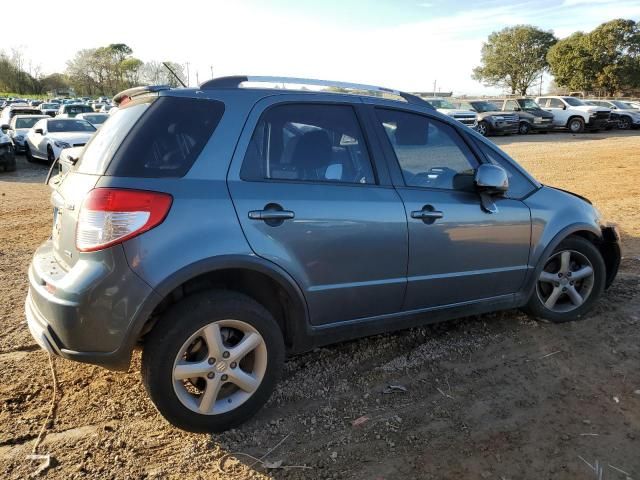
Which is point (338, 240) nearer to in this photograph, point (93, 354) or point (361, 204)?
point (361, 204)

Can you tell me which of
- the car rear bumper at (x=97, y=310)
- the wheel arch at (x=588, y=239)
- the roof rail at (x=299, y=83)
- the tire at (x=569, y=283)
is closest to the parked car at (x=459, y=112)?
the wheel arch at (x=588, y=239)

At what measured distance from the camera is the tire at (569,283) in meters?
4.07

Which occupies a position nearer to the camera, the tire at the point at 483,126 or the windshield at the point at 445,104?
the tire at the point at 483,126

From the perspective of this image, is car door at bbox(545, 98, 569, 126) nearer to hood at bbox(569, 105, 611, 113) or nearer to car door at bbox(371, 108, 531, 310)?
hood at bbox(569, 105, 611, 113)

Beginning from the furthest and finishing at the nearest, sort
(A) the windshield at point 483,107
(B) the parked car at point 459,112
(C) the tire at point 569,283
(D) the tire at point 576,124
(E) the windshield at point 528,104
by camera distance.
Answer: (E) the windshield at point 528,104 < (D) the tire at point 576,124 < (A) the windshield at point 483,107 < (B) the parked car at point 459,112 < (C) the tire at point 569,283

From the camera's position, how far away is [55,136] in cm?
1525

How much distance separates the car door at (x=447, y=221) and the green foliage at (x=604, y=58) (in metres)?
60.9

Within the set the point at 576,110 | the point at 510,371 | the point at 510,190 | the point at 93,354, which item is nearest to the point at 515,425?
the point at 510,371

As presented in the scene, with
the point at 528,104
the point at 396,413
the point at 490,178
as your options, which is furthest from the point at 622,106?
the point at 396,413

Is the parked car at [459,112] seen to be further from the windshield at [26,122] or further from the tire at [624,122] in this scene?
the windshield at [26,122]

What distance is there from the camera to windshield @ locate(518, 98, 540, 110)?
26.9 m

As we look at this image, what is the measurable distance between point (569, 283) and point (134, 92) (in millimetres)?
3500

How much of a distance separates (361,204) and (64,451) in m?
2.06

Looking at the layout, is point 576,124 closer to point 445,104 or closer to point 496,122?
point 496,122
